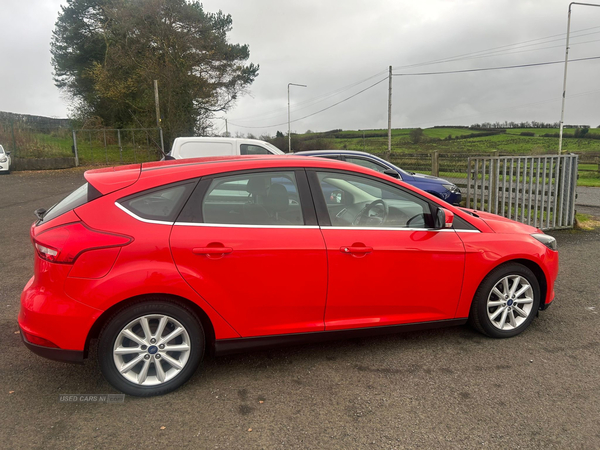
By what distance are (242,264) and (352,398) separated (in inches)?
46.2

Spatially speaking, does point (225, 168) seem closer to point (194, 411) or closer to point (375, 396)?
point (194, 411)

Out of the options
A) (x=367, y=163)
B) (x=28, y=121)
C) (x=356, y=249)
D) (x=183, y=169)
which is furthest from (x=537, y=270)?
(x=28, y=121)

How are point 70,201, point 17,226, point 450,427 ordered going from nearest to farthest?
point 450,427, point 70,201, point 17,226

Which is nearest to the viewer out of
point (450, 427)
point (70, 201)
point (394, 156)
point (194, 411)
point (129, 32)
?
point (450, 427)

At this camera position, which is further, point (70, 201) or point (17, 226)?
point (17, 226)

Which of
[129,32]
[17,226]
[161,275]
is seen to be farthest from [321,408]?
[129,32]

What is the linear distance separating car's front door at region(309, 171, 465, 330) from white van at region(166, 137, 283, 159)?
6858 millimetres

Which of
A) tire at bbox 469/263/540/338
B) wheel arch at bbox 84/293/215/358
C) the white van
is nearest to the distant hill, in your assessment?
the white van

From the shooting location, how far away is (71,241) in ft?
9.12

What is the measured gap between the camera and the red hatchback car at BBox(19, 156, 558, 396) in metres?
2.83

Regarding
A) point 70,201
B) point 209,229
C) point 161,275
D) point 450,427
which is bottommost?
point 450,427

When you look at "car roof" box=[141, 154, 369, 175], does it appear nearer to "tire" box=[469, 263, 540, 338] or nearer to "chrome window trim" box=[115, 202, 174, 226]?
"chrome window trim" box=[115, 202, 174, 226]

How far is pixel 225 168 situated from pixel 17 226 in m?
7.98

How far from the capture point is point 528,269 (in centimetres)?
387
